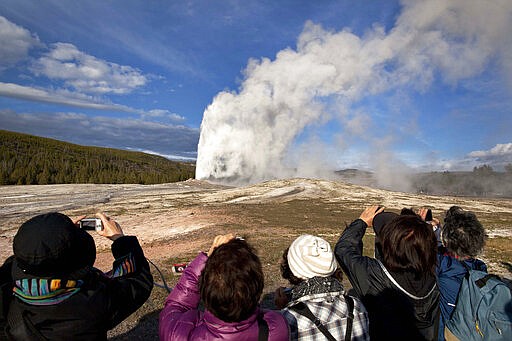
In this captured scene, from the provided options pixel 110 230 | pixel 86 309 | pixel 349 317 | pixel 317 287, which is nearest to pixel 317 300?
pixel 317 287

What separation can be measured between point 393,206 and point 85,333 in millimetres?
31508

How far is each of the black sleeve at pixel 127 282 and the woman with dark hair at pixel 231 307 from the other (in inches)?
15.6

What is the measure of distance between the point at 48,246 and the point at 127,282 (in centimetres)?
62

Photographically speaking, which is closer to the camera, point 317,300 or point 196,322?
point 196,322

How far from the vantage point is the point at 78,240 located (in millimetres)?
1916

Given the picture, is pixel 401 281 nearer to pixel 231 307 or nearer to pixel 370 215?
pixel 370 215

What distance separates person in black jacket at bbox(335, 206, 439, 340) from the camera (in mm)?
2369

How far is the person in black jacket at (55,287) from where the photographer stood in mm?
1797

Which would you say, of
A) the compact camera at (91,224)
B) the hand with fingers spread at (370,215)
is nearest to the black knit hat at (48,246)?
the compact camera at (91,224)

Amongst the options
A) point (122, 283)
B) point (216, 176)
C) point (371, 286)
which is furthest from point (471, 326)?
point (216, 176)

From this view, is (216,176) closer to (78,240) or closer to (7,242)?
(7,242)

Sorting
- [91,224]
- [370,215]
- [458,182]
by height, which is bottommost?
[91,224]

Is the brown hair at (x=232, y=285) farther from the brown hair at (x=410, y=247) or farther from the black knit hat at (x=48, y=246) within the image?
the brown hair at (x=410, y=247)

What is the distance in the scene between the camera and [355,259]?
266cm
